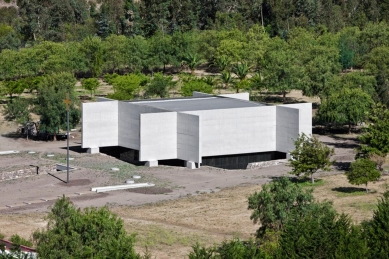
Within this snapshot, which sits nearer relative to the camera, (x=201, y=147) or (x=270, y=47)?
(x=201, y=147)

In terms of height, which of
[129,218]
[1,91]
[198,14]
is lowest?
[129,218]

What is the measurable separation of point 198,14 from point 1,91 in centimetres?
5296

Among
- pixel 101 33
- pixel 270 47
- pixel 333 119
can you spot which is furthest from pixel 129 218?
pixel 101 33

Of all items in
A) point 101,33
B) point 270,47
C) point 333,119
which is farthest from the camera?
point 101,33

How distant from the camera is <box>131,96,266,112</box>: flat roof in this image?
2793 inches

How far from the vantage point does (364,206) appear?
54.7 metres

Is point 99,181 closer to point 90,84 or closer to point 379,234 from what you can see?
point 379,234

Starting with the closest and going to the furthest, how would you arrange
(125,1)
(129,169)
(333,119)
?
(129,169)
(333,119)
(125,1)

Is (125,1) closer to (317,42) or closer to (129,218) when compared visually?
(317,42)

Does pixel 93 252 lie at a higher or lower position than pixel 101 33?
lower

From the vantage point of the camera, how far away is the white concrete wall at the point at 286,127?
225 ft

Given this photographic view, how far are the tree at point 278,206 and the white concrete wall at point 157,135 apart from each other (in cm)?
2174

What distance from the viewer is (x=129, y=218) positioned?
5269cm

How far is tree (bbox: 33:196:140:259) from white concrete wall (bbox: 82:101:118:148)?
29.7m
